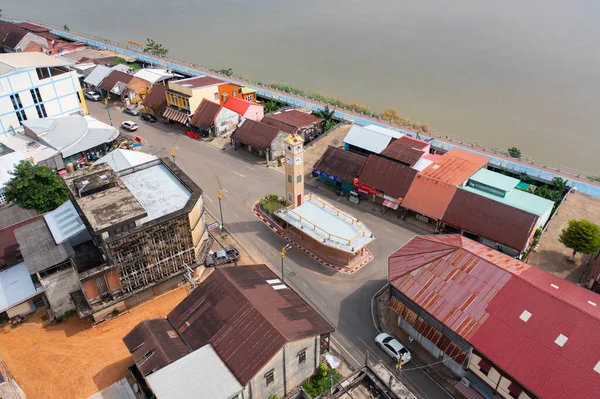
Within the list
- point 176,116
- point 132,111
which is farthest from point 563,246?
point 132,111

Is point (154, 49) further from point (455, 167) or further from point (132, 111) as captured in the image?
point (455, 167)

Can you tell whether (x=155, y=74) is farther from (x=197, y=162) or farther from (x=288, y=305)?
(x=288, y=305)

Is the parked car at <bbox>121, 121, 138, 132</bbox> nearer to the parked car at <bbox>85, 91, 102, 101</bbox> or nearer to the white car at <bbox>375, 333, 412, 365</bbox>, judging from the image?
the parked car at <bbox>85, 91, 102, 101</bbox>

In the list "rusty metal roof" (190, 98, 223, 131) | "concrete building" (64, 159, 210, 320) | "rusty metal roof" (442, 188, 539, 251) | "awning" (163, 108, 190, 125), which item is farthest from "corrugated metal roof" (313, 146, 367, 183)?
A: "awning" (163, 108, 190, 125)

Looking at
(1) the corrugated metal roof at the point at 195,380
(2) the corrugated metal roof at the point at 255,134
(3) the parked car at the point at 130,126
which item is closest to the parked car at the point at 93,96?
(3) the parked car at the point at 130,126

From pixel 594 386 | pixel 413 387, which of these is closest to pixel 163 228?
pixel 413 387

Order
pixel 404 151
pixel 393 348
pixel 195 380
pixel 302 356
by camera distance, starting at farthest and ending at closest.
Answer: pixel 404 151, pixel 393 348, pixel 302 356, pixel 195 380
